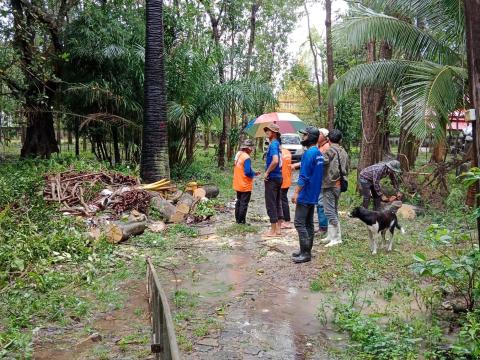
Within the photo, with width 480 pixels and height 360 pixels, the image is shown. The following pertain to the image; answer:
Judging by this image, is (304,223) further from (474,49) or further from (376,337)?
(474,49)

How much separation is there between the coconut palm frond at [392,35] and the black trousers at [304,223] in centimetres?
463

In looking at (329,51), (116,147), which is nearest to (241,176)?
(116,147)

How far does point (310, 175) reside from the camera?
6.39 meters

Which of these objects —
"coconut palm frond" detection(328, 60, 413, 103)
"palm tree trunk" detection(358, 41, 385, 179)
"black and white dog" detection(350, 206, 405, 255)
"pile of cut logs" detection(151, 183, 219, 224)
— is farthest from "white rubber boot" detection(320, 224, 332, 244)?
"palm tree trunk" detection(358, 41, 385, 179)

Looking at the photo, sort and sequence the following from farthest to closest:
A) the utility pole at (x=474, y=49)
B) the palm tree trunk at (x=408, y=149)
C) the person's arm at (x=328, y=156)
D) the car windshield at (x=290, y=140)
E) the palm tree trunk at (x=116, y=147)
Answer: the car windshield at (x=290, y=140), the palm tree trunk at (x=116, y=147), the palm tree trunk at (x=408, y=149), the person's arm at (x=328, y=156), the utility pole at (x=474, y=49)

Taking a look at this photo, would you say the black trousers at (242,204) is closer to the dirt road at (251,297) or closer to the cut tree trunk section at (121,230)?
the dirt road at (251,297)

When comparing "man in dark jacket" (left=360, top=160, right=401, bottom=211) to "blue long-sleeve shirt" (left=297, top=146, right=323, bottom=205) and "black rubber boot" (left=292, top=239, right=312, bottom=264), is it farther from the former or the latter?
"black rubber boot" (left=292, top=239, right=312, bottom=264)

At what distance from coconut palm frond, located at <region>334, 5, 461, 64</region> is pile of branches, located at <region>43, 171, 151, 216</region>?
17.3ft

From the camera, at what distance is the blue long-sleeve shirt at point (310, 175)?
6.36 m

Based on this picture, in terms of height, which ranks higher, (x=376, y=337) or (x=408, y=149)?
(x=408, y=149)

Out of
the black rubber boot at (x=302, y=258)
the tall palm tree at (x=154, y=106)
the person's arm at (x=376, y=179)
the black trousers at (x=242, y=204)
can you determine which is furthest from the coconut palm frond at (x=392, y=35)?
the black rubber boot at (x=302, y=258)

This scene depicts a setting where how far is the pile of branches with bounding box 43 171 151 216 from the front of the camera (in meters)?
8.95

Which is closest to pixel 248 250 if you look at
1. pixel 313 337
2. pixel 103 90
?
pixel 313 337

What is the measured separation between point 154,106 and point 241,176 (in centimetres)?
447
